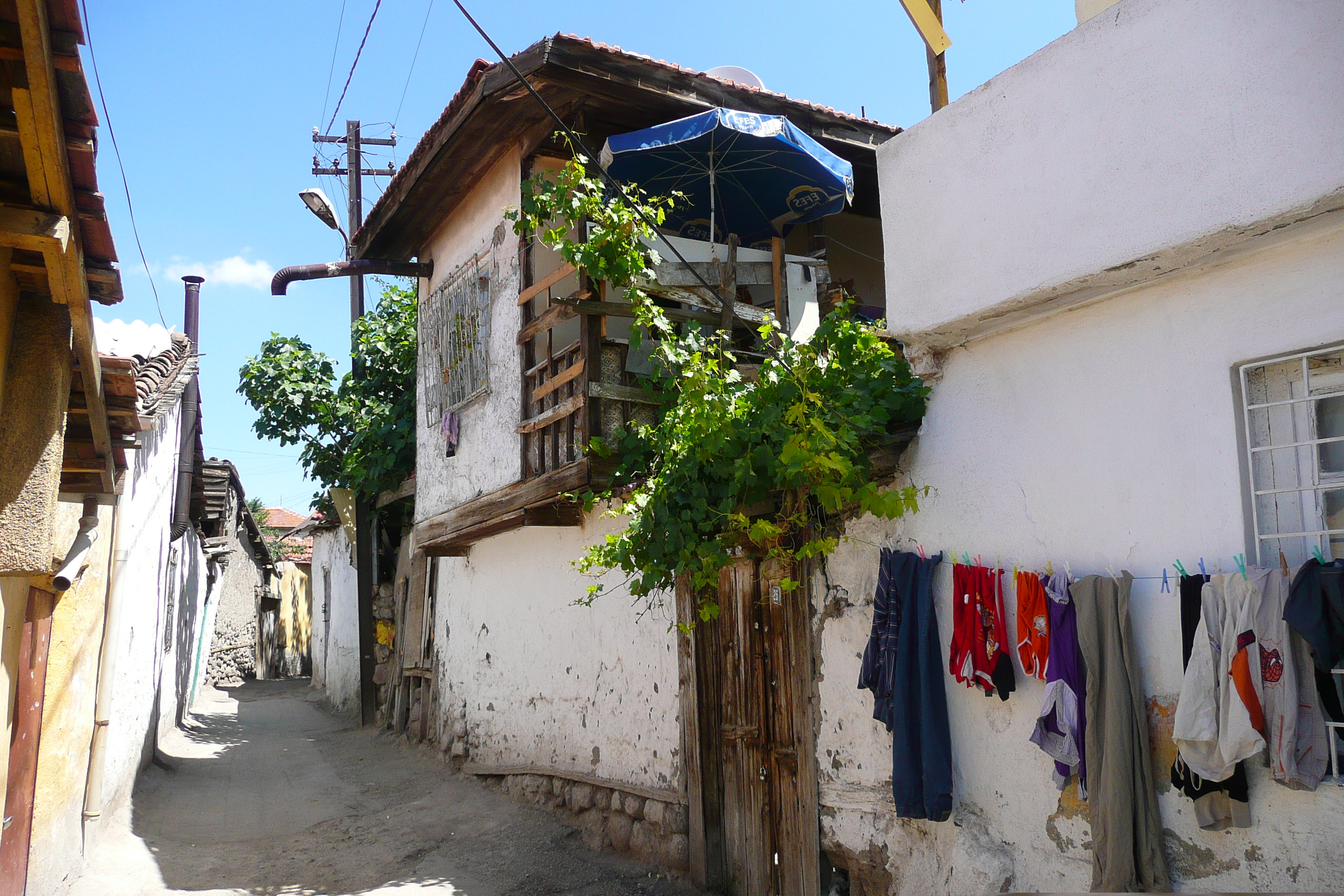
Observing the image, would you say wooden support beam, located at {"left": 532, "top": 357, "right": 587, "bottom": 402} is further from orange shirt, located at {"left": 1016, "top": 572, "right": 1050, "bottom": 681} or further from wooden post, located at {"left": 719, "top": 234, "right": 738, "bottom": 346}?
orange shirt, located at {"left": 1016, "top": 572, "right": 1050, "bottom": 681}

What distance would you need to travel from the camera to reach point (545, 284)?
7980 millimetres

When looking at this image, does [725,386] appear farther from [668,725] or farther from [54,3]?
[54,3]

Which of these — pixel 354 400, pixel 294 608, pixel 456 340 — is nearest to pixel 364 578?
pixel 354 400

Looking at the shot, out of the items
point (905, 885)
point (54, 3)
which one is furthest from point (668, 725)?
point (54, 3)

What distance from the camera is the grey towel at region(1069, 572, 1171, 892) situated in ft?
12.2

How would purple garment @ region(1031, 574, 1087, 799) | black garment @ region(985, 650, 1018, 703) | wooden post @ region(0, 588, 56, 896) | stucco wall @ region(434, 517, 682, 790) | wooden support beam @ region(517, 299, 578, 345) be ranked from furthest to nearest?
wooden support beam @ region(517, 299, 578, 345), stucco wall @ region(434, 517, 682, 790), wooden post @ region(0, 588, 56, 896), black garment @ region(985, 650, 1018, 703), purple garment @ region(1031, 574, 1087, 799)

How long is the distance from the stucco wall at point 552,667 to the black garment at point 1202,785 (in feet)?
12.2

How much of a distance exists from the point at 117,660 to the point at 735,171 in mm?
6651

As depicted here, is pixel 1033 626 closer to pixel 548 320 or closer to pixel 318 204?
pixel 548 320

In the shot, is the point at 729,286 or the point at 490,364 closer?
the point at 729,286

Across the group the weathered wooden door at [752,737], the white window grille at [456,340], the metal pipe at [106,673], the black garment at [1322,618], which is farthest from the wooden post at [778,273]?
the metal pipe at [106,673]

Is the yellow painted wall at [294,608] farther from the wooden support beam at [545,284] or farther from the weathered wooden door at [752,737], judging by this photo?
the weathered wooden door at [752,737]

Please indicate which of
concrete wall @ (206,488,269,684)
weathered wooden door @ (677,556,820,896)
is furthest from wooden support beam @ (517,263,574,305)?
concrete wall @ (206,488,269,684)

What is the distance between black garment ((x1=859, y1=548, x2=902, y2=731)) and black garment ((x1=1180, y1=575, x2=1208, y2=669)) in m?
1.50
